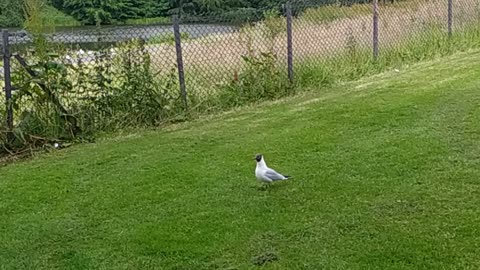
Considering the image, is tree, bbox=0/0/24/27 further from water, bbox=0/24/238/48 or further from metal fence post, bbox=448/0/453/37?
metal fence post, bbox=448/0/453/37

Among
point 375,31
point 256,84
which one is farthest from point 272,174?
point 375,31

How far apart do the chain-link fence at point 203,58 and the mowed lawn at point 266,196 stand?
43 centimetres

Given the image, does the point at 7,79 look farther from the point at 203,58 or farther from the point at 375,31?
the point at 375,31

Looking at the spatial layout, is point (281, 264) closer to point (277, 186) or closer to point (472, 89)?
point (277, 186)

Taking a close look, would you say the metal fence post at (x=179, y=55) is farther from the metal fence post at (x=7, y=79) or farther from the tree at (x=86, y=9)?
the tree at (x=86, y=9)

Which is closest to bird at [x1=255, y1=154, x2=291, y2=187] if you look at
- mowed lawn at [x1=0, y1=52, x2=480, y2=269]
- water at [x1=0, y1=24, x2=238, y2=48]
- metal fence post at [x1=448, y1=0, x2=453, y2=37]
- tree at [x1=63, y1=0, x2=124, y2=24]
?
mowed lawn at [x1=0, y1=52, x2=480, y2=269]

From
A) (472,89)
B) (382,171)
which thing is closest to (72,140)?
(382,171)

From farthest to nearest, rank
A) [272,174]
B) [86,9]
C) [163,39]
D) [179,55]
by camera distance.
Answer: [86,9] < [163,39] < [179,55] < [272,174]

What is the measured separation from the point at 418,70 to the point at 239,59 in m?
2.52

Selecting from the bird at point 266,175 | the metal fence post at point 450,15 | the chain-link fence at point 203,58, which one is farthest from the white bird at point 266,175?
the metal fence post at point 450,15

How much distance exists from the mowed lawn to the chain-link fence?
434mm

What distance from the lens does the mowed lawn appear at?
3.16m

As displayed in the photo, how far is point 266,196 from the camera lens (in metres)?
3.93

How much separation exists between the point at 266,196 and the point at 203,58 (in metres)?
3.70
